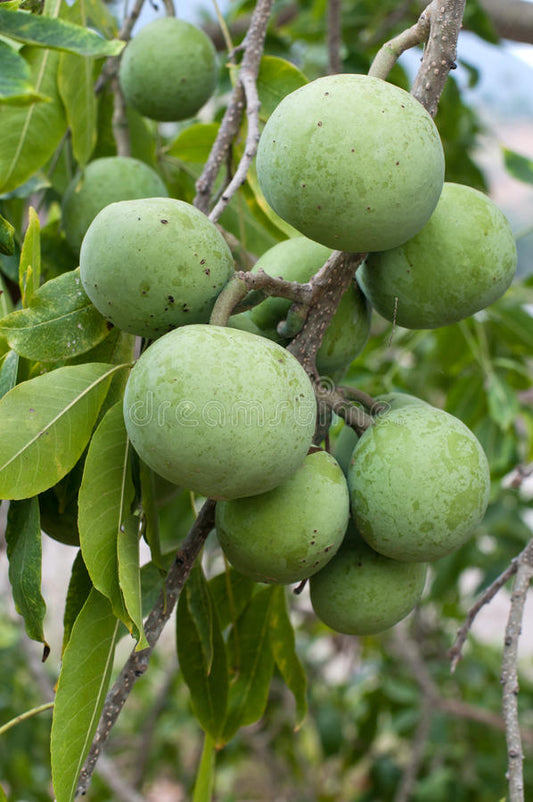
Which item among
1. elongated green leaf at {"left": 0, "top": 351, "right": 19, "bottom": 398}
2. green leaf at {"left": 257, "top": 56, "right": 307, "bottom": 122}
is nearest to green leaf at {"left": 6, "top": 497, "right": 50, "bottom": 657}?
elongated green leaf at {"left": 0, "top": 351, "right": 19, "bottom": 398}

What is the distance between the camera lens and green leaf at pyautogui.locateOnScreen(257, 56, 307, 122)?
5.68 feet

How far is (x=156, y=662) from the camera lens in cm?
474

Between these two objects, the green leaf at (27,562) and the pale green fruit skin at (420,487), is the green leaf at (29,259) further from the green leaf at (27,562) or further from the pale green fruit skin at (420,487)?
the pale green fruit skin at (420,487)

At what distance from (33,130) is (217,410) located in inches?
42.2

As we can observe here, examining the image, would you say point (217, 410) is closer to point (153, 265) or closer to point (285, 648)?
point (153, 265)

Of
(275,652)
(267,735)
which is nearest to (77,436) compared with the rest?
(275,652)

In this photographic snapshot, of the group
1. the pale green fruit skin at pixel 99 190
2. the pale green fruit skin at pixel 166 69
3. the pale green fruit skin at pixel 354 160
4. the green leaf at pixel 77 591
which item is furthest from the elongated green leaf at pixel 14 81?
the pale green fruit skin at pixel 166 69

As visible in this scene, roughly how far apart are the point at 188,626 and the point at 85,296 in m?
0.69

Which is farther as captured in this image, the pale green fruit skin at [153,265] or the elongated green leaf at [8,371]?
the elongated green leaf at [8,371]

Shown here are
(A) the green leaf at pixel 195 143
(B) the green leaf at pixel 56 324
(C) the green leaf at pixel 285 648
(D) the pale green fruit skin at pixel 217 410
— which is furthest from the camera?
(A) the green leaf at pixel 195 143

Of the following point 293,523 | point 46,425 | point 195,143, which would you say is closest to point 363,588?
point 293,523

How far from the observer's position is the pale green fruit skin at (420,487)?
1113mm

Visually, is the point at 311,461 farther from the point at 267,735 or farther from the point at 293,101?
the point at 267,735

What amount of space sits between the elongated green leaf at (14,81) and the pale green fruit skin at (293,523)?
0.60 m
